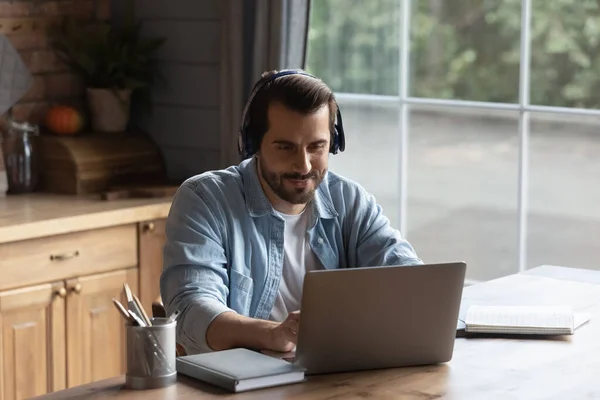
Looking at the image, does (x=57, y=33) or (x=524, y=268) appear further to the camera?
(x=57, y=33)

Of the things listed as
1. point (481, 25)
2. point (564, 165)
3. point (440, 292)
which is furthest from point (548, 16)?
point (440, 292)

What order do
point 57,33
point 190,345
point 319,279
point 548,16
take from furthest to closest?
point 57,33
point 548,16
point 190,345
point 319,279

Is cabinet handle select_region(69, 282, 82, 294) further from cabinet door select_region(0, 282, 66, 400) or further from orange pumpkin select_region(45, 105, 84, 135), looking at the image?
orange pumpkin select_region(45, 105, 84, 135)

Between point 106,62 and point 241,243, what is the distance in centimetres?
183

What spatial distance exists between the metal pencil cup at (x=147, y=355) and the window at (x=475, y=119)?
1957 mm

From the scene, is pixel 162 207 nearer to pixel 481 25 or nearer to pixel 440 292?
pixel 481 25

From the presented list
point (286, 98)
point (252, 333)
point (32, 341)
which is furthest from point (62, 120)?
point (252, 333)

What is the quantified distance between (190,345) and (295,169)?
0.49 m

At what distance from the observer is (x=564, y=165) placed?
145 inches

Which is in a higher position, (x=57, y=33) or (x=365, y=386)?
(x=57, y=33)

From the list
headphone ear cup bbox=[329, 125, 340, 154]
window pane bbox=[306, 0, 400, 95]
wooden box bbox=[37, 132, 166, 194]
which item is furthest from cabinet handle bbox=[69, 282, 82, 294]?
headphone ear cup bbox=[329, 125, 340, 154]

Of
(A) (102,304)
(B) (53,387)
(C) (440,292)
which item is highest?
(C) (440,292)

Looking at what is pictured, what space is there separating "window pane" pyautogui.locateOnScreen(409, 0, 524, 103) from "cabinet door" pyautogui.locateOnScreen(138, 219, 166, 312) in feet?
3.45

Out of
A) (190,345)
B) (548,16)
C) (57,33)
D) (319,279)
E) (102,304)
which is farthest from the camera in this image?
(57,33)
